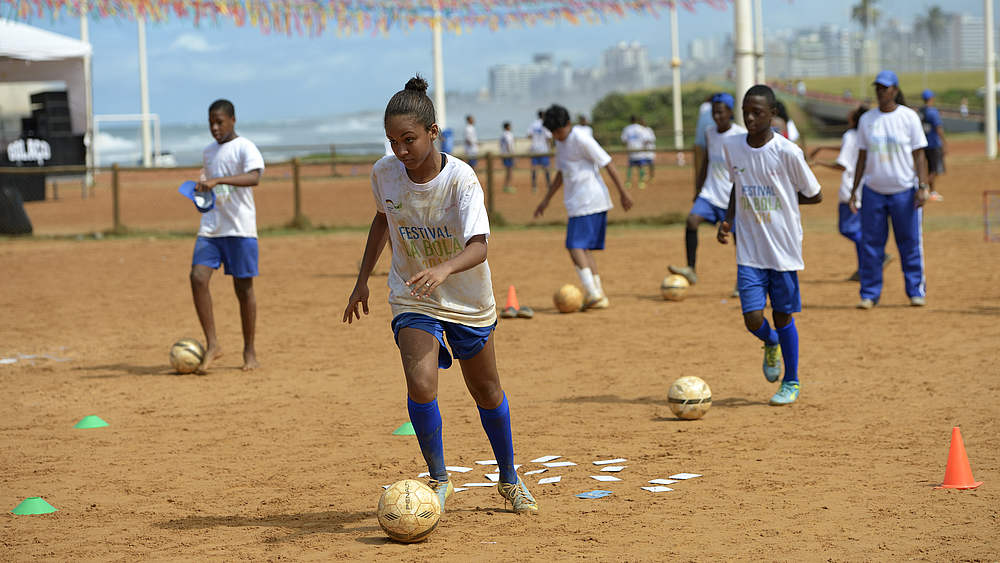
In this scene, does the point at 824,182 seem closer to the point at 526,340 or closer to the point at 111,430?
the point at 526,340

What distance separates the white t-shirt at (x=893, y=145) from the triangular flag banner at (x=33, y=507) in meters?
8.62

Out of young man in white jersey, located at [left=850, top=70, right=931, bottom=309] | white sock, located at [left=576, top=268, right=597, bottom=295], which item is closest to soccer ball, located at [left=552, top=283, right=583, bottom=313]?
white sock, located at [left=576, top=268, right=597, bottom=295]

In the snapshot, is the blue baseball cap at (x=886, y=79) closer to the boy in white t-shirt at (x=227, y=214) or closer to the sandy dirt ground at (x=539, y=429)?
the sandy dirt ground at (x=539, y=429)

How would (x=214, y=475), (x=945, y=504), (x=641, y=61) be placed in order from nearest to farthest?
(x=945, y=504) < (x=214, y=475) < (x=641, y=61)

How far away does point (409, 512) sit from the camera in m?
4.92

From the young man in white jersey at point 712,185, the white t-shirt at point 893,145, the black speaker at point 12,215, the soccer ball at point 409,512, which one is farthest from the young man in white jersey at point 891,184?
the black speaker at point 12,215

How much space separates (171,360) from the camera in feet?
31.8

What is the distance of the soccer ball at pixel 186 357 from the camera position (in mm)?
9617

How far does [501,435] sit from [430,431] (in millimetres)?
379

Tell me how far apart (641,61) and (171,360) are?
54098 mm

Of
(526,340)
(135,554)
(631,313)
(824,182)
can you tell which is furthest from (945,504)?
(824,182)

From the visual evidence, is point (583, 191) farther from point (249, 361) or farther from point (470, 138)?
point (470, 138)

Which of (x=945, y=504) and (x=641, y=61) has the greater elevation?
(x=641, y=61)

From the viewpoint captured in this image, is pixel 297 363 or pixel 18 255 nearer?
pixel 297 363
